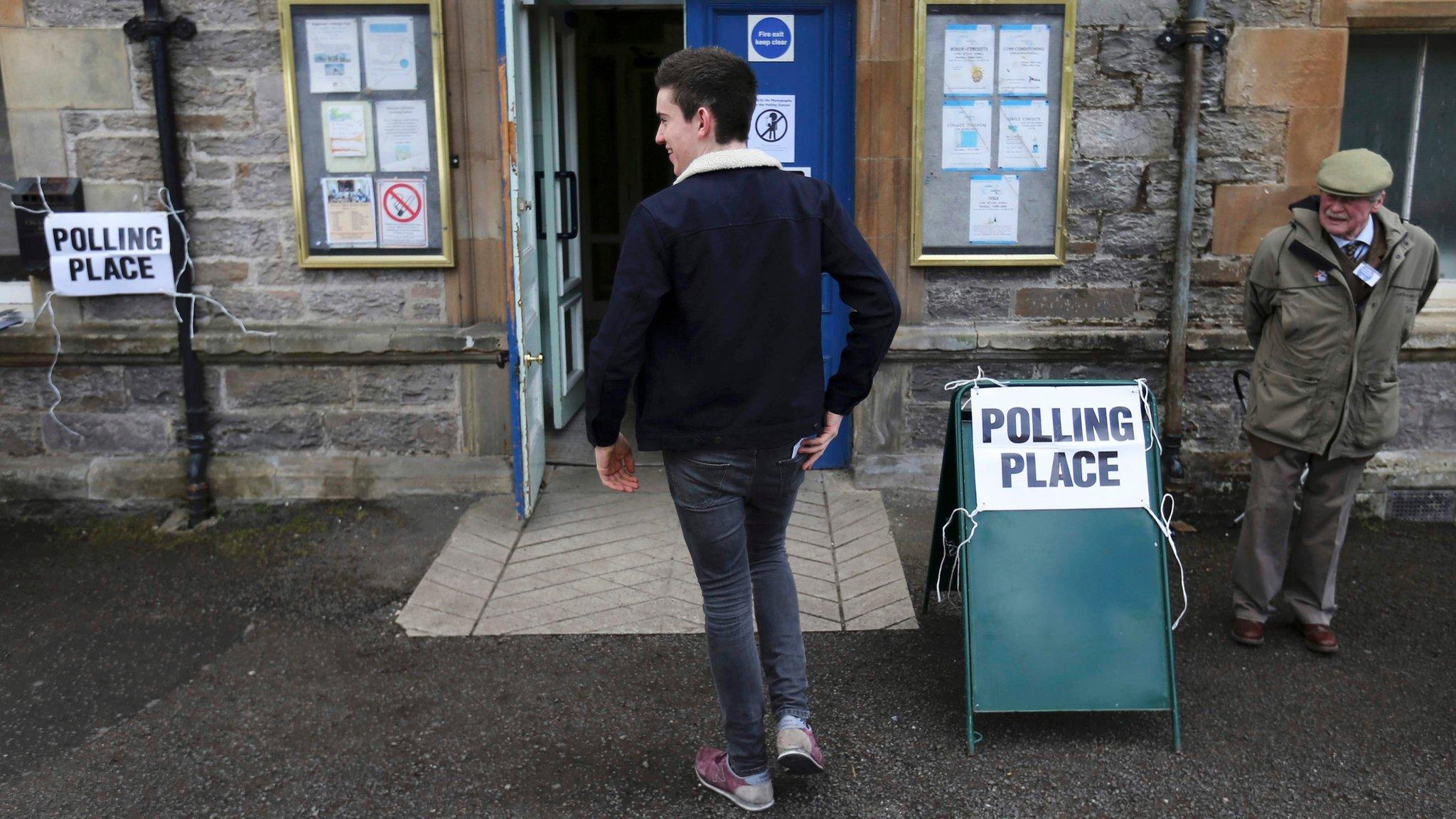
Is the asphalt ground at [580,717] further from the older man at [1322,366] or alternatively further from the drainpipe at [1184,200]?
the drainpipe at [1184,200]

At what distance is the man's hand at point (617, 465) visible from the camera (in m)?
3.33

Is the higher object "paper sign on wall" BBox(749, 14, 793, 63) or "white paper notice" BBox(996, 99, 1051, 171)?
"paper sign on wall" BBox(749, 14, 793, 63)

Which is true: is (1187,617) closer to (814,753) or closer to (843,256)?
(814,753)

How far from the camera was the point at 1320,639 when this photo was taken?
4.57m

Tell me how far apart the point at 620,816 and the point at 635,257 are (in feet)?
5.19

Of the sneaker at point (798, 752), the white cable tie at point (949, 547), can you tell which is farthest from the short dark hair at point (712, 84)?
the sneaker at point (798, 752)

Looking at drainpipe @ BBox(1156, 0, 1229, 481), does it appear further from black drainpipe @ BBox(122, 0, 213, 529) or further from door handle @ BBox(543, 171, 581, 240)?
black drainpipe @ BBox(122, 0, 213, 529)

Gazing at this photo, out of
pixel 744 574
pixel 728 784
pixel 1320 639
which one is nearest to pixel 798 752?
pixel 728 784

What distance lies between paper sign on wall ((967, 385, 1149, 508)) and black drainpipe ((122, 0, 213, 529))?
395 cm

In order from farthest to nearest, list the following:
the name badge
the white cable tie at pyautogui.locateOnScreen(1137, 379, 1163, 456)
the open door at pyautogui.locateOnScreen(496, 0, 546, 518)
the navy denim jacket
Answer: the open door at pyautogui.locateOnScreen(496, 0, 546, 518)
the name badge
the white cable tie at pyautogui.locateOnScreen(1137, 379, 1163, 456)
the navy denim jacket

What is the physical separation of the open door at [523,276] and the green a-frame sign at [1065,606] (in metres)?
2.25

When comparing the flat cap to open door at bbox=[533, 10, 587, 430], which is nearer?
the flat cap

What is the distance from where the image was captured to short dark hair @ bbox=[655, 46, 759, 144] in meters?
3.12

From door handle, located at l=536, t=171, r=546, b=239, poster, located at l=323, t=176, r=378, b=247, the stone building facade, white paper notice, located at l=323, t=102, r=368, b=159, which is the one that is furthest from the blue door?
poster, located at l=323, t=176, r=378, b=247
